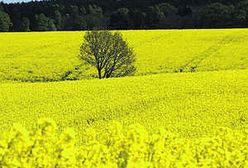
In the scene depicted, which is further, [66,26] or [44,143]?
[66,26]

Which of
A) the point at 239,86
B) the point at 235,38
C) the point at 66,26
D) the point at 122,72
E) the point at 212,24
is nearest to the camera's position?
the point at 239,86

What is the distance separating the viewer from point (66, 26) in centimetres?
7556

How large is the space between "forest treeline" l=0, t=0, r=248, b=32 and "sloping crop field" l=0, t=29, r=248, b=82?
19522 millimetres

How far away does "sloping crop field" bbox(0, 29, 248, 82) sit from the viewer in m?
31.3

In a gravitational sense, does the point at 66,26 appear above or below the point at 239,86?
above

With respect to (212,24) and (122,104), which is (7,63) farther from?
(212,24)

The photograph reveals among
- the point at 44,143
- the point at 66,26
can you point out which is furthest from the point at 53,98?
the point at 66,26

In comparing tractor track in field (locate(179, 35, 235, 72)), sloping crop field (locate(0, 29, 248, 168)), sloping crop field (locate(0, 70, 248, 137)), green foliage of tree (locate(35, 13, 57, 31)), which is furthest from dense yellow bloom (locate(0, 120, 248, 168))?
green foliage of tree (locate(35, 13, 57, 31))

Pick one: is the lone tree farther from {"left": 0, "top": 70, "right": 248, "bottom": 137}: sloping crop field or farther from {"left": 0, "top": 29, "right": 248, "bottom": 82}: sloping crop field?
{"left": 0, "top": 70, "right": 248, "bottom": 137}: sloping crop field

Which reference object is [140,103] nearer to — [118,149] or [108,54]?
[118,149]

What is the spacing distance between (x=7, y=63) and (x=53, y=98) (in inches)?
642

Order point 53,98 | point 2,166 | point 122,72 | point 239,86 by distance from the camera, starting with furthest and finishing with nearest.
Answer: point 122,72, point 239,86, point 53,98, point 2,166

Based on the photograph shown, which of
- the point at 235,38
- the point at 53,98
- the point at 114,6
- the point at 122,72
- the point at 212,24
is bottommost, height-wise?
the point at 53,98

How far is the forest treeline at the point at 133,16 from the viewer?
209 feet
